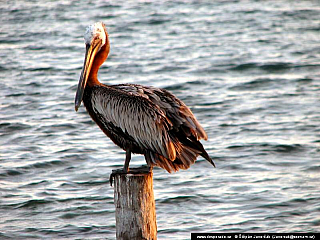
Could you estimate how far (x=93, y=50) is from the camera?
563 cm

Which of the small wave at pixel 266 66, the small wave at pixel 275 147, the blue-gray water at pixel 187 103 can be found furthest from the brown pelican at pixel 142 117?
the small wave at pixel 266 66

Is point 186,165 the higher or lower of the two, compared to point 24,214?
higher

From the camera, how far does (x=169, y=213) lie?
7.33 m

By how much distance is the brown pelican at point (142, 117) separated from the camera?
16.9 feet

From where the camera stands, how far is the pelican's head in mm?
5453

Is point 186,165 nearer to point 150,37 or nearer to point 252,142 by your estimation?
point 252,142

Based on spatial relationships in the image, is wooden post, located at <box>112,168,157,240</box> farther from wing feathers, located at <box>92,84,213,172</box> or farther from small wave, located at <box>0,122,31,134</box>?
small wave, located at <box>0,122,31,134</box>

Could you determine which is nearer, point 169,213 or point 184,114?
point 184,114

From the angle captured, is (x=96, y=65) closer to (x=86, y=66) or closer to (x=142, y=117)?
(x=86, y=66)

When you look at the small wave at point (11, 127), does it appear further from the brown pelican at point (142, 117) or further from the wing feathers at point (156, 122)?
the wing feathers at point (156, 122)

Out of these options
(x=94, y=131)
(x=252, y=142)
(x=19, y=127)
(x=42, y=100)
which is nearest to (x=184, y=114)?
(x=252, y=142)

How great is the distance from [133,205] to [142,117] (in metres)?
1.00

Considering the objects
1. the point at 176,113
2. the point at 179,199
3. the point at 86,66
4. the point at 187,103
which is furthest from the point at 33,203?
the point at 187,103

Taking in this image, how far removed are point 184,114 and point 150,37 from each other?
12.2 m
